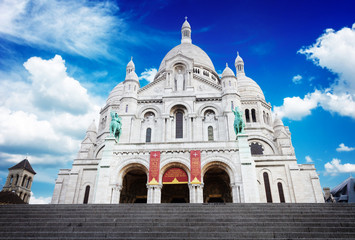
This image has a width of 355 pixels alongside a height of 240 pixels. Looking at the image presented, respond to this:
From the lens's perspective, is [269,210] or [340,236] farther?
[269,210]

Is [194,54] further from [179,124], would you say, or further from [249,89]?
[179,124]

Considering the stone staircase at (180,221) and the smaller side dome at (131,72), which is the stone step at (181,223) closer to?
the stone staircase at (180,221)

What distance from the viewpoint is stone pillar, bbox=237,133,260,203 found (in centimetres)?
2114

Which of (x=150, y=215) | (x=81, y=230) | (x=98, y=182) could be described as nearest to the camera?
(x=81, y=230)

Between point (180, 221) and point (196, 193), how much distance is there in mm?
9404

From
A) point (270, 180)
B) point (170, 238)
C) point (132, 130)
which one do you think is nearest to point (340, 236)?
point (170, 238)

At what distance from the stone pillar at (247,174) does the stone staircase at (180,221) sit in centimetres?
633

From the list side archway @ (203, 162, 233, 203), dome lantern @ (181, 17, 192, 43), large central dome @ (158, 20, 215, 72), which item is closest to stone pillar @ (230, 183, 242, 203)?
side archway @ (203, 162, 233, 203)

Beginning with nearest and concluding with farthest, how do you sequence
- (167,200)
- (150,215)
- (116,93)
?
(150,215) → (167,200) → (116,93)

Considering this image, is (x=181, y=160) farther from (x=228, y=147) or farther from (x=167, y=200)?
(x=167, y=200)

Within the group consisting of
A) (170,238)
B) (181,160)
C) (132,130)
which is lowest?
(170,238)

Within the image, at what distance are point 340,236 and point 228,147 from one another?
12.9 metres

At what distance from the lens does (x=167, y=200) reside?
26594mm

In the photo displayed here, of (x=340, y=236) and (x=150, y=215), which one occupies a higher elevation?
(x=150, y=215)
